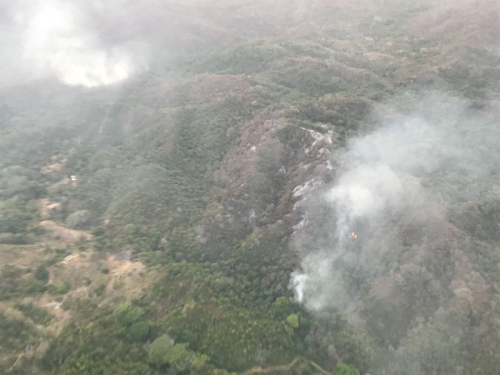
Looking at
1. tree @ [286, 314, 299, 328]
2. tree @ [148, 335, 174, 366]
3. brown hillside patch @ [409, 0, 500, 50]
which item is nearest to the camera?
tree @ [148, 335, 174, 366]

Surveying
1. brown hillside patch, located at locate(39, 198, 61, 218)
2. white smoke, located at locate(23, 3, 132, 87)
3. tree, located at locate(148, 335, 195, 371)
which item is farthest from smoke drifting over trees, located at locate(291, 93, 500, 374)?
white smoke, located at locate(23, 3, 132, 87)

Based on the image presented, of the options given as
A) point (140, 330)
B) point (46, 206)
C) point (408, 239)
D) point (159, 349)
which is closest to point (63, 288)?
point (140, 330)

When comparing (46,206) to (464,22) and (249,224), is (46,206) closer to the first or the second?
(249,224)

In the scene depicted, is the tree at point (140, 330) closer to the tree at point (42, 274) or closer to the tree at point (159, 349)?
the tree at point (159, 349)

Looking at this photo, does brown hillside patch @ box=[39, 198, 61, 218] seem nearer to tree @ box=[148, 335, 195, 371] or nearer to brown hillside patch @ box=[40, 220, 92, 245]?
Result: brown hillside patch @ box=[40, 220, 92, 245]

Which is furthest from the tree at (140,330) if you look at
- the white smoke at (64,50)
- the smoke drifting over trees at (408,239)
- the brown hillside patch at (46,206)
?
the white smoke at (64,50)

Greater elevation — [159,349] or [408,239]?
[408,239]

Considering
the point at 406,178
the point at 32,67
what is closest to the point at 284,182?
the point at 406,178

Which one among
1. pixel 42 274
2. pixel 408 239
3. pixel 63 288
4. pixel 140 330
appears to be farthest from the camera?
pixel 408 239
